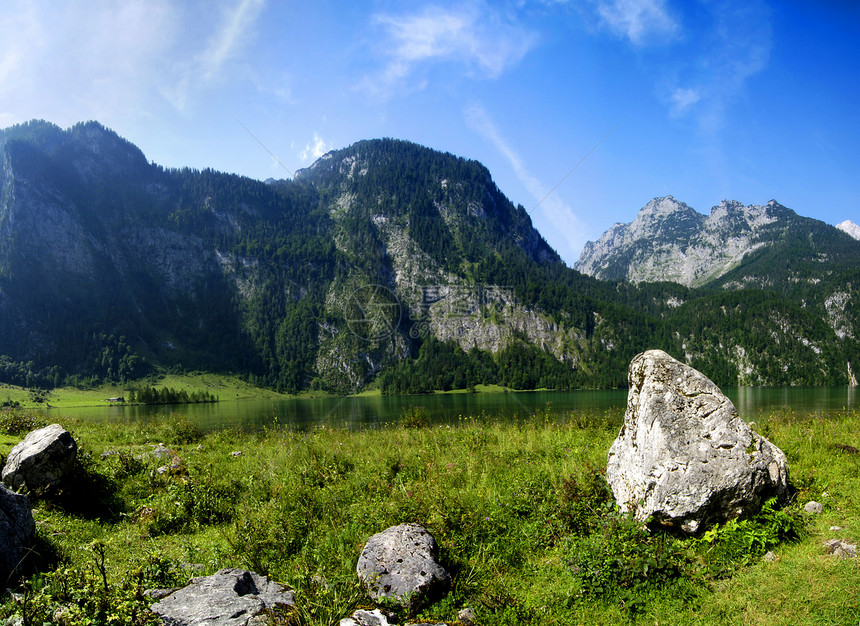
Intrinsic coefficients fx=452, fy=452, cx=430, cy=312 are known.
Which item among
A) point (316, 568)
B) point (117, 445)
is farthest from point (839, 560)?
point (117, 445)

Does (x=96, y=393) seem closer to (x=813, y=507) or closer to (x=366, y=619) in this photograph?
(x=366, y=619)

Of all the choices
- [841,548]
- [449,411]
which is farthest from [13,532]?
[449,411]

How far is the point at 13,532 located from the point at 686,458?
1125 centimetres

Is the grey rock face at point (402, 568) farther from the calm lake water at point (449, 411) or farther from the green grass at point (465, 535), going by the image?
the calm lake water at point (449, 411)

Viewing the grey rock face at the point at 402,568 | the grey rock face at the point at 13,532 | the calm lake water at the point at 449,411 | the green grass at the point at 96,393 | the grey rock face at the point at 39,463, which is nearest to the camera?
the grey rock face at the point at 402,568

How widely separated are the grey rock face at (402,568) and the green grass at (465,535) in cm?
24

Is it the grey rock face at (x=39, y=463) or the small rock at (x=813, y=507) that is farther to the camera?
the grey rock face at (x=39, y=463)

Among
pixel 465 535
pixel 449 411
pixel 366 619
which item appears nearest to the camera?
pixel 366 619

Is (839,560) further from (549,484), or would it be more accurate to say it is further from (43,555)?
(43,555)

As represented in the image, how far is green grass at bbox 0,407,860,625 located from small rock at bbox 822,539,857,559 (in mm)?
194

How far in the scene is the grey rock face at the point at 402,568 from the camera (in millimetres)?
6484

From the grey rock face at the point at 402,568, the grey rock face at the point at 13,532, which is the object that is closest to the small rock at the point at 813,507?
the grey rock face at the point at 402,568

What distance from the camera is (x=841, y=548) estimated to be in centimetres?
689

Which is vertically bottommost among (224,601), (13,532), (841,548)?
(224,601)
